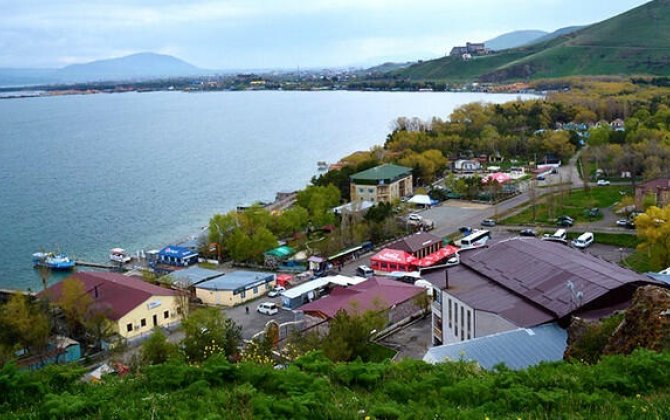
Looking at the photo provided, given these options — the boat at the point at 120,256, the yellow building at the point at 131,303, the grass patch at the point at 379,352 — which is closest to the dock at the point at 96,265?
the boat at the point at 120,256

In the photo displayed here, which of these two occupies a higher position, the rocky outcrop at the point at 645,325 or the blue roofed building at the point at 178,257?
the rocky outcrop at the point at 645,325

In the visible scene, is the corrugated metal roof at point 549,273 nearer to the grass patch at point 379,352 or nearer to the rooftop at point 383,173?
the grass patch at point 379,352

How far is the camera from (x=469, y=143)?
29609mm

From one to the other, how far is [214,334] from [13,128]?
185ft

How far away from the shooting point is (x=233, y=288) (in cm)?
1251

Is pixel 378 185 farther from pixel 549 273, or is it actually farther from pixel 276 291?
pixel 549 273

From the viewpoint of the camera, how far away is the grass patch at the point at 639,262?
1248cm

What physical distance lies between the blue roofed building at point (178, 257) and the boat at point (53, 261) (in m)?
2.67

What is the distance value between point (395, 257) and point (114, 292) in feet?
18.9

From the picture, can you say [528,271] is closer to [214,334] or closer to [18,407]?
[214,334]

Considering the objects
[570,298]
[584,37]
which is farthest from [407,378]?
[584,37]

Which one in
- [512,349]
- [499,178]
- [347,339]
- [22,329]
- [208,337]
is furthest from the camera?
[499,178]

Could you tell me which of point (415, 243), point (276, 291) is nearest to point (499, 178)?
point (415, 243)

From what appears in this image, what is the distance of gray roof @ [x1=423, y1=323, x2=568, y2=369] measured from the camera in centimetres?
619
